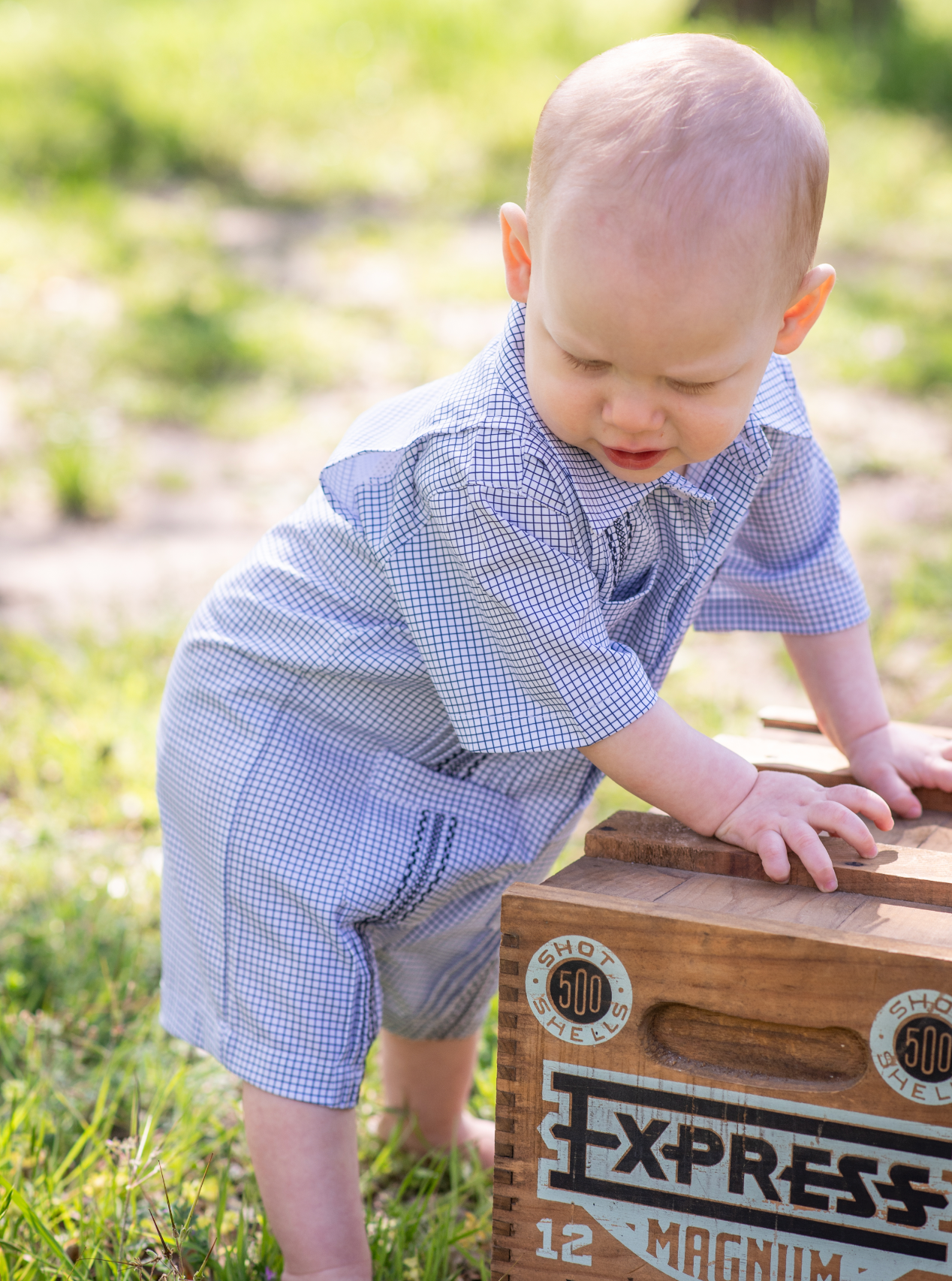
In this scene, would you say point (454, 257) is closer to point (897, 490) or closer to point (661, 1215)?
point (897, 490)

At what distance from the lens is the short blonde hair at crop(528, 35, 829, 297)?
48.0 inches

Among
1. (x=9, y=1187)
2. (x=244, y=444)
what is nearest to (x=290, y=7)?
(x=244, y=444)

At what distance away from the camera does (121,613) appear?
3.04 meters

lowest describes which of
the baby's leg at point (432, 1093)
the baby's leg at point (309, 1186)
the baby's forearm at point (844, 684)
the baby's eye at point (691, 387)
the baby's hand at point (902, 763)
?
the baby's leg at point (432, 1093)

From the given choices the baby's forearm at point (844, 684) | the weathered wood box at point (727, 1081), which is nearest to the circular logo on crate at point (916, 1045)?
the weathered wood box at point (727, 1081)

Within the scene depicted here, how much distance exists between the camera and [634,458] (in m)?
1.36

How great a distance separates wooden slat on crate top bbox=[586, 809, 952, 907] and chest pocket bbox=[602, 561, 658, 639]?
22cm

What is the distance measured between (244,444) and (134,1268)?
298 centimetres

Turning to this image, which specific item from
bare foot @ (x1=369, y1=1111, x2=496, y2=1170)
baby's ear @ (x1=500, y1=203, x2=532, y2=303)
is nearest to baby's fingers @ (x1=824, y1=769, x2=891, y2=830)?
baby's ear @ (x1=500, y1=203, x2=532, y2=303)

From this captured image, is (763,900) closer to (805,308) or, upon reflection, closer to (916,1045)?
(916,1045)

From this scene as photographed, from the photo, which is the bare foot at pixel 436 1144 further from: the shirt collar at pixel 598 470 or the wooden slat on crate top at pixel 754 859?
the shirt collar at pixel 598 470

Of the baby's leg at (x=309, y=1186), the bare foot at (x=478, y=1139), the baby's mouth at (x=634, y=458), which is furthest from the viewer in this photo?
the bare foot at (x=478, y=1139)

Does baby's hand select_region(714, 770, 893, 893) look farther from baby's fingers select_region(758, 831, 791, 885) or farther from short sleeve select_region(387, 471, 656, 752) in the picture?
short sleeve select_region(387, 471, 656, 752)

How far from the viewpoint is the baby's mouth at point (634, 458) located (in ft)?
4.46
